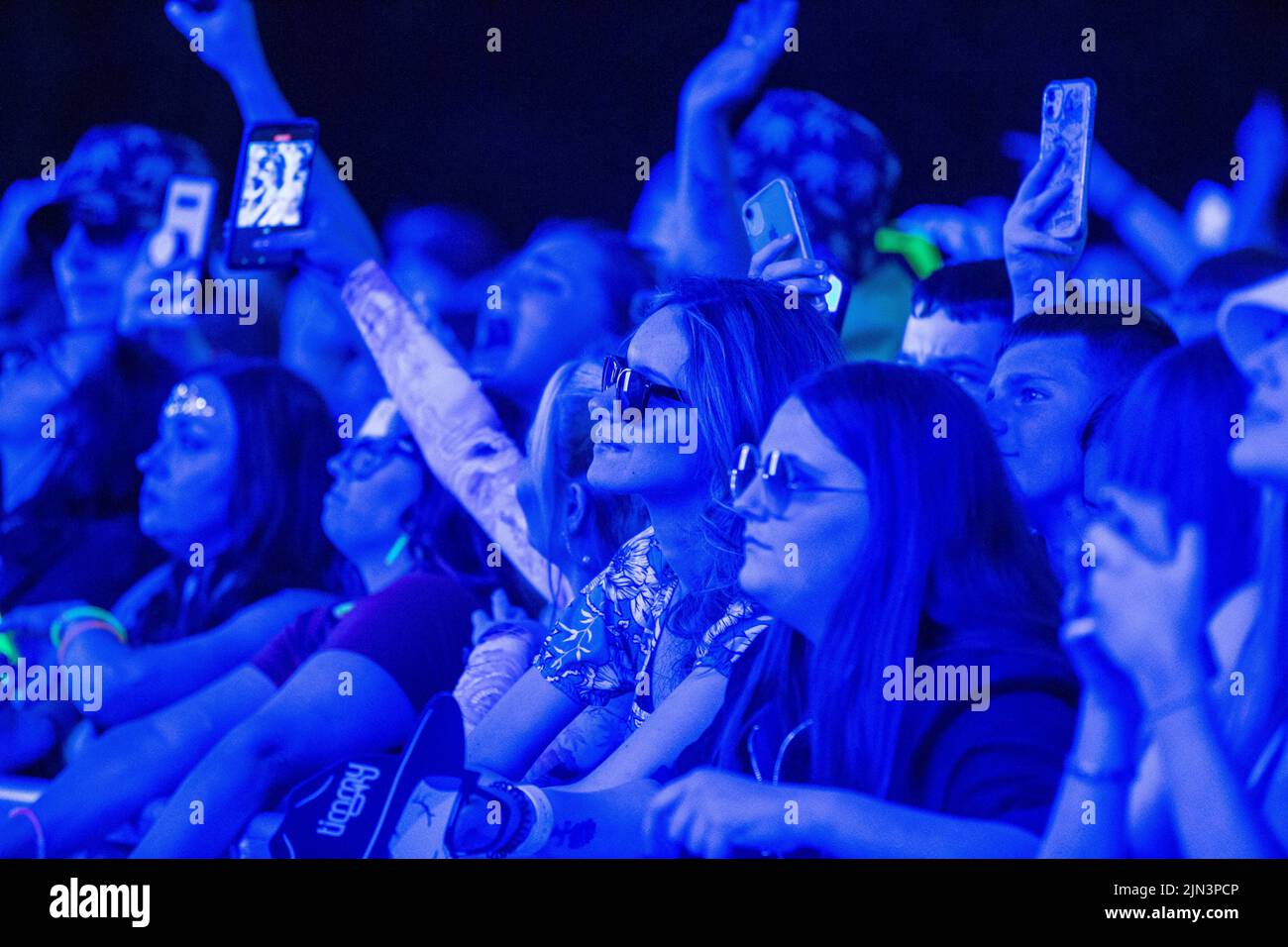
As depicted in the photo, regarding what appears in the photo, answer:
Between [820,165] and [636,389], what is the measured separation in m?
0.84

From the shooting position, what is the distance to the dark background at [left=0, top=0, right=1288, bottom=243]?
319 cm

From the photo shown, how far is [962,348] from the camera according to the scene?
3.13 meters

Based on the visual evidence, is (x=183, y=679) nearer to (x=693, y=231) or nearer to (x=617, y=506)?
(x=617, y=506)

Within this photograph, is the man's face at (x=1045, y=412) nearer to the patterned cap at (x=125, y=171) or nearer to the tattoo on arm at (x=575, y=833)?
the tattoo on arm at (x=575, y=833)

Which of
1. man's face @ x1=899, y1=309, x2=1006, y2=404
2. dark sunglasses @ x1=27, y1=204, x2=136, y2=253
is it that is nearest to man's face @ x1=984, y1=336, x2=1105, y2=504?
man's face @ x1=899, y1=309, x2=1006, y2=404

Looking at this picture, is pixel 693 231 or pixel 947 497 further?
A: pixel 693 231

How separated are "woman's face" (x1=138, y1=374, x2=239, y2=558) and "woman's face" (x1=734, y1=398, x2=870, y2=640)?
4.84 ft

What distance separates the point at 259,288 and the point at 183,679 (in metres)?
0.83

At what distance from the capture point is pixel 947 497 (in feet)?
7.48

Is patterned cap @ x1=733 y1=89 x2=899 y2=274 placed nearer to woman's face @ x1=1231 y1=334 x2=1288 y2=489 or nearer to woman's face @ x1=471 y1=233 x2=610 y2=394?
woman's face @ x1=471 y1=233 x2=610 y2=394

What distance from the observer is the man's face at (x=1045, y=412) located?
286 centimetres

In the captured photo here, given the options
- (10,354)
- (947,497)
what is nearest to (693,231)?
(947,497)

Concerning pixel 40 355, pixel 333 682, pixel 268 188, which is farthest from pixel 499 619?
pixel 40 355
